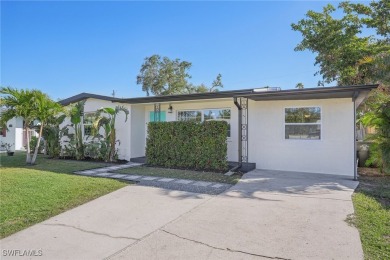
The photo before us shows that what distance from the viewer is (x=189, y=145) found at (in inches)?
406

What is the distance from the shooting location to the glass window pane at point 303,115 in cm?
959

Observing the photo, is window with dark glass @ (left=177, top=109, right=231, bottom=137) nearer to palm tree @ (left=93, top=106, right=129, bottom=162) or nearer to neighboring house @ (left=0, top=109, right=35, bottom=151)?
palm tree @ (left=93, top=106, right=129, bottom=162)

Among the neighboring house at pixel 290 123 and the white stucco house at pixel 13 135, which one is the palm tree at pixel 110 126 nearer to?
the neighboring house at pixel 290 123

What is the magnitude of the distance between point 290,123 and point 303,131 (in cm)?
57

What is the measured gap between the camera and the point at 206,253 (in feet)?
11.4

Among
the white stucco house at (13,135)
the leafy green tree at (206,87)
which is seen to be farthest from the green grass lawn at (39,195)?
the leafy green tree at (206,87)

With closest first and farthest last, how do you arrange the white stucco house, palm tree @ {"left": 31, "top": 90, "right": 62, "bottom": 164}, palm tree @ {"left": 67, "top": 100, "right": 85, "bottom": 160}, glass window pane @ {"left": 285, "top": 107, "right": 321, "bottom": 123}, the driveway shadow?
the driveway shadow, glass window pane @ {"left": 285, "top": 107, "right": 321, "bottom": 123}, palm tree @ {"left": 31, "top": 90, "right": 62, "bottom": 164}, palm tree @ {"left": 67, "top": 100, "right": 85, "bottom": 160}, the white stucco house

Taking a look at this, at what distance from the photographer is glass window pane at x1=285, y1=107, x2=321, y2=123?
9.59 meters

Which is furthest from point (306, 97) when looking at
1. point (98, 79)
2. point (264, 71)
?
point (98, 79)

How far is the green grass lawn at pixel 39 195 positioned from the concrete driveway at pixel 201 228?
1.12 feet

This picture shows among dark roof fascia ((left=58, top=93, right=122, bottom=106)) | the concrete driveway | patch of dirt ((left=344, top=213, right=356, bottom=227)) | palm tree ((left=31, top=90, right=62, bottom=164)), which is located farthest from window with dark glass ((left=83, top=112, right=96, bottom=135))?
patch of dirt ((left=344, top=213, right=356, bottom=227))

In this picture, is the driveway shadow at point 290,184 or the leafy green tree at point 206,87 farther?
the leafy green tree at point 206,87

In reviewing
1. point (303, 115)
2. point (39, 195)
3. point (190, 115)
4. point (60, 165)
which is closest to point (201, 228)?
point (39, 195)

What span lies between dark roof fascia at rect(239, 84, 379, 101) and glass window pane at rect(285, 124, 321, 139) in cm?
114
